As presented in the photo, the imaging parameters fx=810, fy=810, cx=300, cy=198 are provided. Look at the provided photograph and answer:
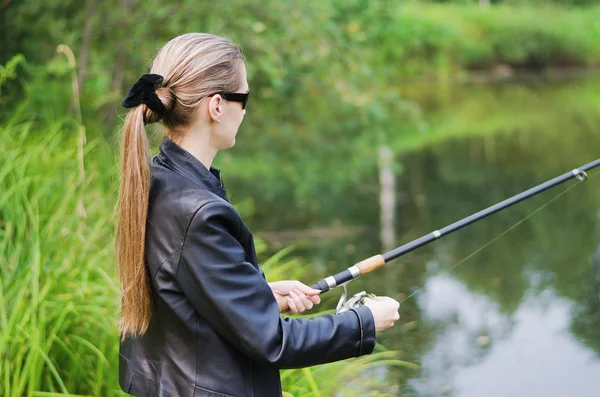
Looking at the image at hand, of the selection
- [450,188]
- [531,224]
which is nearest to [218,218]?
[531,224]

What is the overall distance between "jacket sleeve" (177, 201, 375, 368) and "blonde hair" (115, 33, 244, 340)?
0.41ft

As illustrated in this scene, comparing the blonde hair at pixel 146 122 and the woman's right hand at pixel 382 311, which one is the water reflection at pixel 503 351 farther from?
the blonde hair at pixel 146 122

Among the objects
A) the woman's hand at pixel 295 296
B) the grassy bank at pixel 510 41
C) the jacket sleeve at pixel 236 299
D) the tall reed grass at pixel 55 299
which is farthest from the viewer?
the grassy bank at pixel 510 41

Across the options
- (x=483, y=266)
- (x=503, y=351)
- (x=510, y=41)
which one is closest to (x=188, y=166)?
(x=503, y=351)

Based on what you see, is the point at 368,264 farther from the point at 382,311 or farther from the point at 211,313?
the point at 211,313

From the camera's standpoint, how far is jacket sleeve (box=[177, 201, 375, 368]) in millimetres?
1470

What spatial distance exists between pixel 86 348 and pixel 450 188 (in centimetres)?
596

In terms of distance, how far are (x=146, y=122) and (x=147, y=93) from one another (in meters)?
0.07

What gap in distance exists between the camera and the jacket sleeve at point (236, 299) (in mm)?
1470

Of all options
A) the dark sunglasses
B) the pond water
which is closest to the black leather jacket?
the dark sunglasses

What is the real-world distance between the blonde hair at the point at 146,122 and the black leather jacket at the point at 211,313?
24 millimetres

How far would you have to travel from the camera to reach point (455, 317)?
4391 mm

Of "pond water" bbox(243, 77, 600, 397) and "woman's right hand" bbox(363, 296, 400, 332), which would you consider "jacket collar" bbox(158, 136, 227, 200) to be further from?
"pond water" bbox(243, 77, 600, 397)

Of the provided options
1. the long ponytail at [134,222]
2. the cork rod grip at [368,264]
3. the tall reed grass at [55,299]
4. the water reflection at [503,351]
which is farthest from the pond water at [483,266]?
the long ponytail at [134,222]
